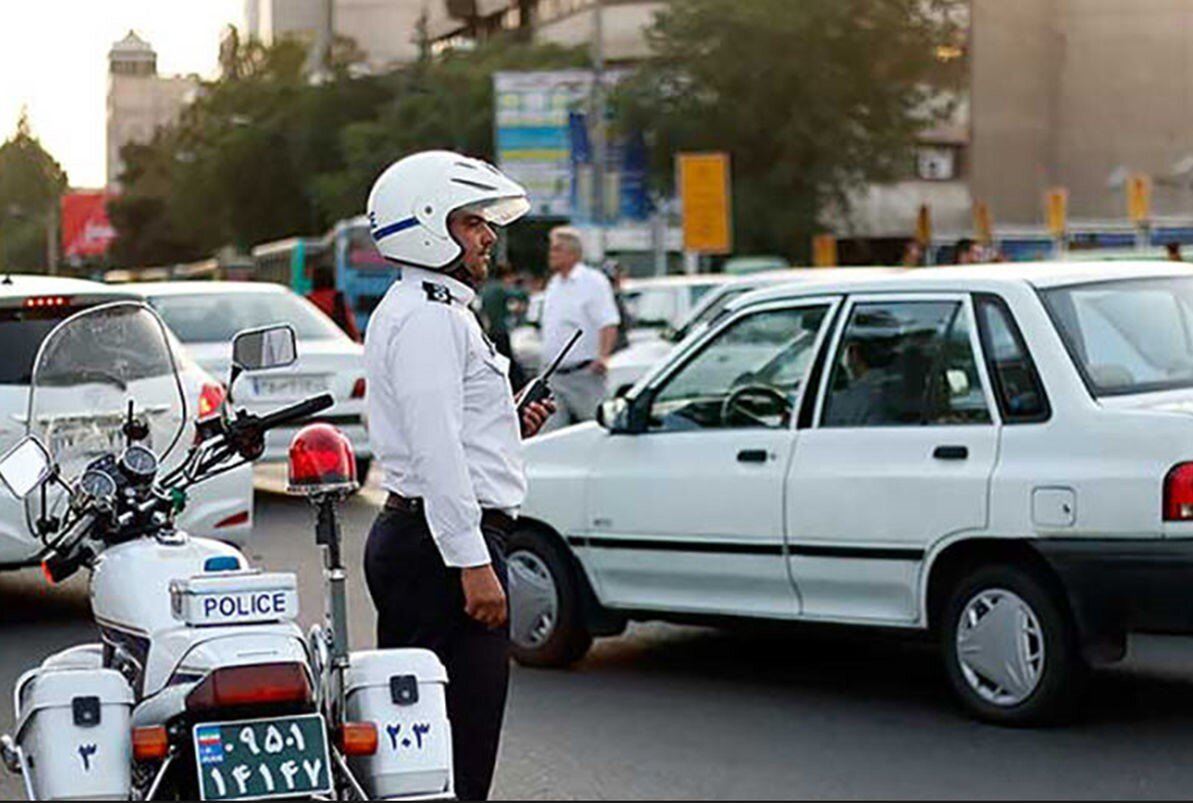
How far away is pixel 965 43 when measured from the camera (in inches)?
2408

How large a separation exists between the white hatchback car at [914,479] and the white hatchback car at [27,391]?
1.95 metres

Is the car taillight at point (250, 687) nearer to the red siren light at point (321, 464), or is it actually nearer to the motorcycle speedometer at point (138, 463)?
the red siren light at point (321, 464)

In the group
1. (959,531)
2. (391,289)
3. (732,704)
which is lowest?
(732,704)

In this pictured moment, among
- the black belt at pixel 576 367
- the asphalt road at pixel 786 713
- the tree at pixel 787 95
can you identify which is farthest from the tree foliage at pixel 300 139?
the asphalt road at pixel 786 713

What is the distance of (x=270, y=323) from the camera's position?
55.5 ft

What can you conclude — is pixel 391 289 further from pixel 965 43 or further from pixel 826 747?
pixel 965 43

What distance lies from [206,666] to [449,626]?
2.27 feet

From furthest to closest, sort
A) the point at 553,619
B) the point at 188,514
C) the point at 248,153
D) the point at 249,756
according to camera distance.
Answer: the point at 248,153 → the point at 188,514 → the point at 553,619 → the point at 249,756

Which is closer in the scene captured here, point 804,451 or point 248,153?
point 804,451

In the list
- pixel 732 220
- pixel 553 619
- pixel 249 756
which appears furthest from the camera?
pixel 732 220

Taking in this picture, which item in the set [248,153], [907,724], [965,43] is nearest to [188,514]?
[907,724]

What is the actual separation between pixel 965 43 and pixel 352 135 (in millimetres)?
17548

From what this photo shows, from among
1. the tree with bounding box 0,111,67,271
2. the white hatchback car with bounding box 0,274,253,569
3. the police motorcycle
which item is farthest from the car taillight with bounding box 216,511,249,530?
the police motorcycle

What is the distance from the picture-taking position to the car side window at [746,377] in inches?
351
